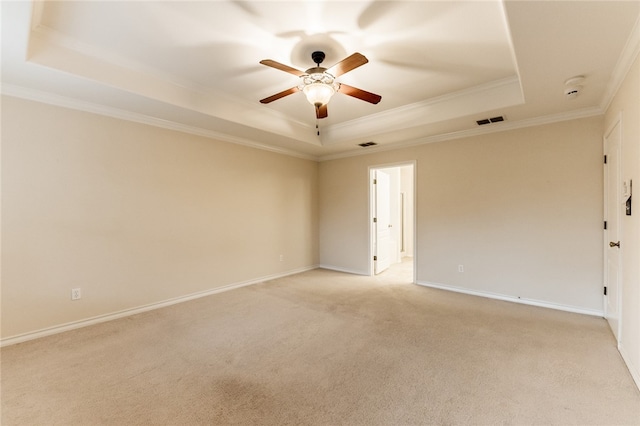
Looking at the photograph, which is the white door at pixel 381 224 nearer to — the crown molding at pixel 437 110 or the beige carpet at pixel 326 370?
the crown molding at pixel 437 110

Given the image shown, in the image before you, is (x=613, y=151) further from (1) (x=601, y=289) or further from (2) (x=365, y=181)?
(2) (x=365, y=181)

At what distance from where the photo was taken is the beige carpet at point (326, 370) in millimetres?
1744

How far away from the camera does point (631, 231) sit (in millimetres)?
2203

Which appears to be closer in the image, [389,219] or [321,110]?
[321,110]

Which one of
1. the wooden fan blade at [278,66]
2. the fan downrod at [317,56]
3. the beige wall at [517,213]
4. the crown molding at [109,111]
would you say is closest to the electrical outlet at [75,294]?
the crown molding at [109,111]

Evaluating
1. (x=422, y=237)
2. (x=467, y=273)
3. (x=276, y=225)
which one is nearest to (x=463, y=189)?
(x=422, y=237)

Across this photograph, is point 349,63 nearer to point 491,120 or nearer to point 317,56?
point 317,56

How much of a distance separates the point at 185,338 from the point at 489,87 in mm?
4431

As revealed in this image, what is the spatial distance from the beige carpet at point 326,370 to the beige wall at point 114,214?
0.48 metres

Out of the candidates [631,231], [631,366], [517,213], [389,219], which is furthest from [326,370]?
[389,219]

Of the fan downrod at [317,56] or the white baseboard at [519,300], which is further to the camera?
the white baseboard at [519,300]

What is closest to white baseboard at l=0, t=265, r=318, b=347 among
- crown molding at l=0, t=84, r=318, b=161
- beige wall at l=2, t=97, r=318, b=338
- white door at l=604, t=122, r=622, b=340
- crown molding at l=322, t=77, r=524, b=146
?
beige wall at l=2, t=97, r=318, b=338

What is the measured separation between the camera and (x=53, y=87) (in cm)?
274

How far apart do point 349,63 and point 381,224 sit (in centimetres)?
397
